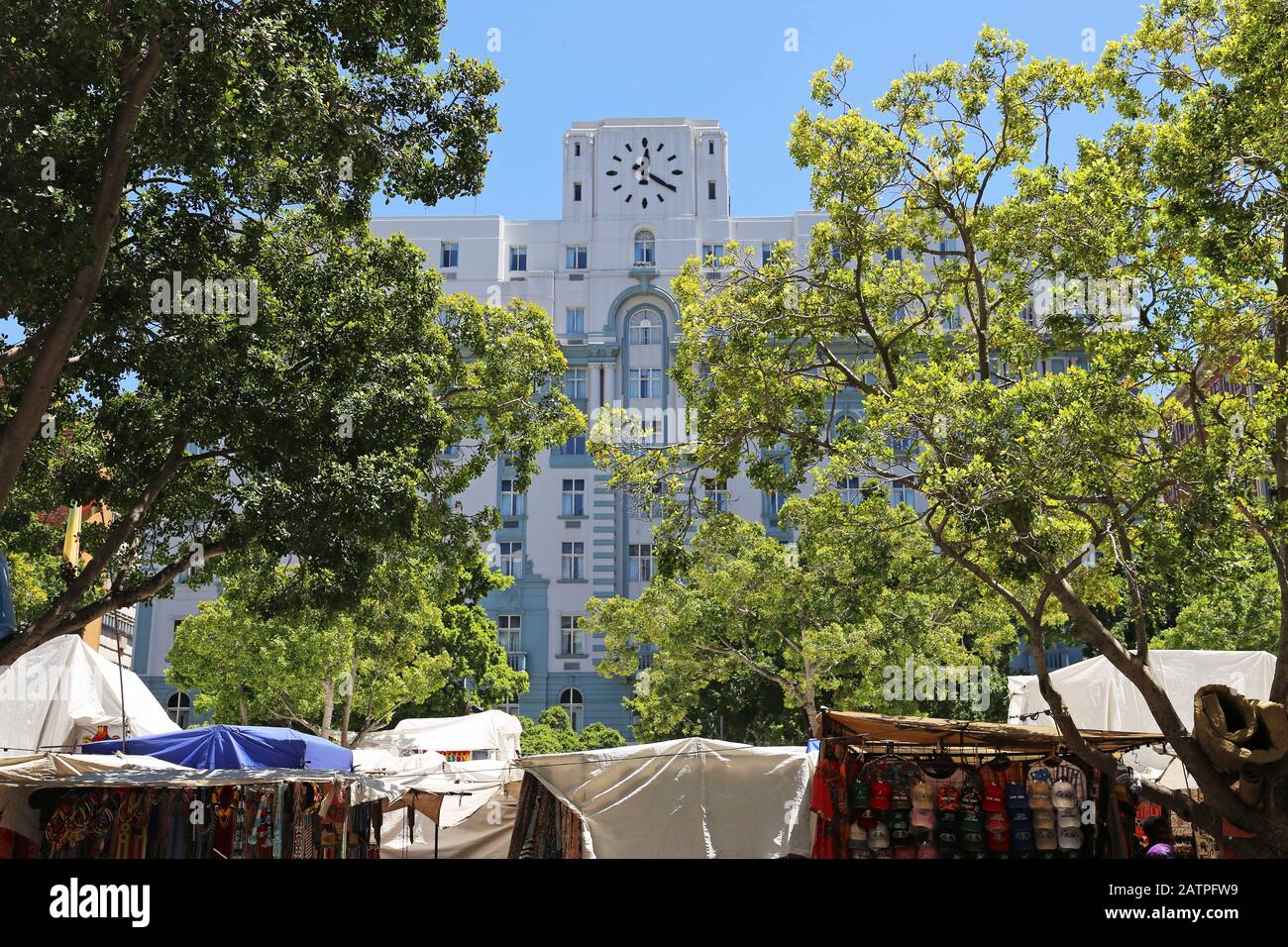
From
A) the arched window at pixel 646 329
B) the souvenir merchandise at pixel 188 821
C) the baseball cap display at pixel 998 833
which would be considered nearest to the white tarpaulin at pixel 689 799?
the baseball cap display at pixel 998 833

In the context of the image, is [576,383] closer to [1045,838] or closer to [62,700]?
[62,700]

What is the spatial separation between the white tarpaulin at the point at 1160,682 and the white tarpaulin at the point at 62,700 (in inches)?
571

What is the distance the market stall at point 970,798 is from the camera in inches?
494

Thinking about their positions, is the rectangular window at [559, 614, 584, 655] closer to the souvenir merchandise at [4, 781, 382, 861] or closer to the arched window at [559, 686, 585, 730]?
the arched window at [559, 686, 585, 730]

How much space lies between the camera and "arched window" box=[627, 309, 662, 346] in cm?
5556

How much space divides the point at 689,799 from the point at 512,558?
39938 millimetres

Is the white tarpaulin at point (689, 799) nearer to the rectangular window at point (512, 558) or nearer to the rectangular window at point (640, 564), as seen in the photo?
the rectangular window at point (640, 564)

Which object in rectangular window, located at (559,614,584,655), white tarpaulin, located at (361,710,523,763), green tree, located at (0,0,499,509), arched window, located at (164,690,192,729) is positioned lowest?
arched window, located at (164,690,192,729)

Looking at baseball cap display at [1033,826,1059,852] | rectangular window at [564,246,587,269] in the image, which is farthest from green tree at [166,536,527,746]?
rectangular window at [564,246,587,269]

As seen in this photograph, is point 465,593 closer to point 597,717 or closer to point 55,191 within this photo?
point 597,717

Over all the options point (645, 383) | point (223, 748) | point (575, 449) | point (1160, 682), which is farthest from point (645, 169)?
point (223, 748)

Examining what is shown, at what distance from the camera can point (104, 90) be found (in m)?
13.2

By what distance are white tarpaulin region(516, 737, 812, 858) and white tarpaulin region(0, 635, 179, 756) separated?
8.96 meters

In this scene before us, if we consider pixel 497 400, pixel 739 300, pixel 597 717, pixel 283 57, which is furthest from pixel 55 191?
pixel 597 717
